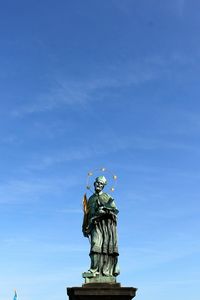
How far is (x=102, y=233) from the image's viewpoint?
1641 cm

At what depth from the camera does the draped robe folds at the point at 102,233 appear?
1592 centimetres

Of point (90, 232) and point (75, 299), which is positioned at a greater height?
point (90, 232)

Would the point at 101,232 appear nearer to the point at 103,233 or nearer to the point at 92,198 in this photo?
the point at 103,233

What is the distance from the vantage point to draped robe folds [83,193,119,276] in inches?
627

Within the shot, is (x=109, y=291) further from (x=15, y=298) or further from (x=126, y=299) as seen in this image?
(x=15, y=298)

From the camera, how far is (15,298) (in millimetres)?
54031

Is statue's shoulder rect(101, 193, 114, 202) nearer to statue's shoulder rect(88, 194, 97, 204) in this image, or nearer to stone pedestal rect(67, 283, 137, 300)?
statue's shoulder rect(88, 194, 97, 204)

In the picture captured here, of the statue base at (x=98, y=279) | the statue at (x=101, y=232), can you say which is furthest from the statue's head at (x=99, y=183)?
the statue base at (x=98, y=279)

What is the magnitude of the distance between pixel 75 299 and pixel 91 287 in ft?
1.93

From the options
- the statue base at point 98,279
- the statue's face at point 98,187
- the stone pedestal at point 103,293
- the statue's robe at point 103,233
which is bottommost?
the stone pedestal at point 103,293

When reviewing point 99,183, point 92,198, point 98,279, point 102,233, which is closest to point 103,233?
point 102,233

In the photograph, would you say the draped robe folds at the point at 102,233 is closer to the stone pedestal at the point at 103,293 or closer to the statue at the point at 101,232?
the statue at the point at 101,232

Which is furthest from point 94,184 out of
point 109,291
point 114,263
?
point 109,291

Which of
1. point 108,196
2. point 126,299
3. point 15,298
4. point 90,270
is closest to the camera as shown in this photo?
point 126,299
